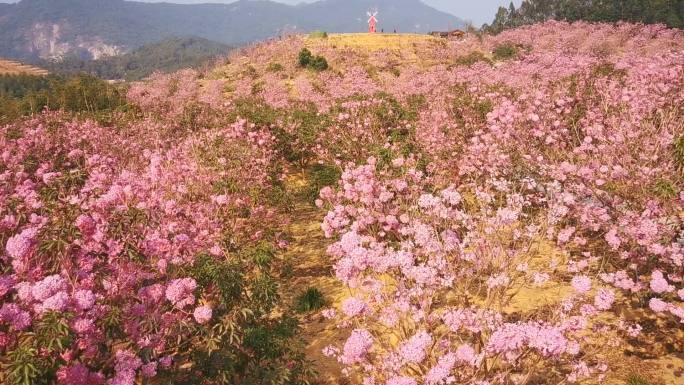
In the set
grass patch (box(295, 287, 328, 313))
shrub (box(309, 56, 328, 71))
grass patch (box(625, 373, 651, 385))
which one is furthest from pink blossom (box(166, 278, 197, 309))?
shrub (box(309, 56, 328, 71))

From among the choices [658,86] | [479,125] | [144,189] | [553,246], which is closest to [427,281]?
[144,189]

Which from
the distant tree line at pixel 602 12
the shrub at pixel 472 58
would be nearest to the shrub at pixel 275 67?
the shrub at pixel 472 58

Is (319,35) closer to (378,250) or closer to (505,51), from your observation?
(505,51)

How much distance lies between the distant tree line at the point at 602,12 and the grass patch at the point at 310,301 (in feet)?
246

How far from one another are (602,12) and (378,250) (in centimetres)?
9062

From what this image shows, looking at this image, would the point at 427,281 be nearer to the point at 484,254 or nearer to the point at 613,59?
the point at 484,254

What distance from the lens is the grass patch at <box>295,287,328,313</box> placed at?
304 inches

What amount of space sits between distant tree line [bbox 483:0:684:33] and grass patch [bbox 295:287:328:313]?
7492 centimetres

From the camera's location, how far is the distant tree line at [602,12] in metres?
68.6

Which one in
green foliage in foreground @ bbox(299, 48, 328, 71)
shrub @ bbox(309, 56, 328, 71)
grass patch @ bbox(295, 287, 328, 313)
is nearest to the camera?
grass patch @ bbox(295, 287, 328, 313)

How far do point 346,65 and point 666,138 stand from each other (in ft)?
117

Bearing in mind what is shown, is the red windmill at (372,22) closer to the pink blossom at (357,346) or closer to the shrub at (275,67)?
the shrub at (275,67)

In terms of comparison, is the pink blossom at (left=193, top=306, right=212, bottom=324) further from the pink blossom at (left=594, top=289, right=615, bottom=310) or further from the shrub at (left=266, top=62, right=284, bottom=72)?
the shrub at (left=266, top=62, right=284, bottom=72)

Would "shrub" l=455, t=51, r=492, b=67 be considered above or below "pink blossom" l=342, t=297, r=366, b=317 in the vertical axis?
above
